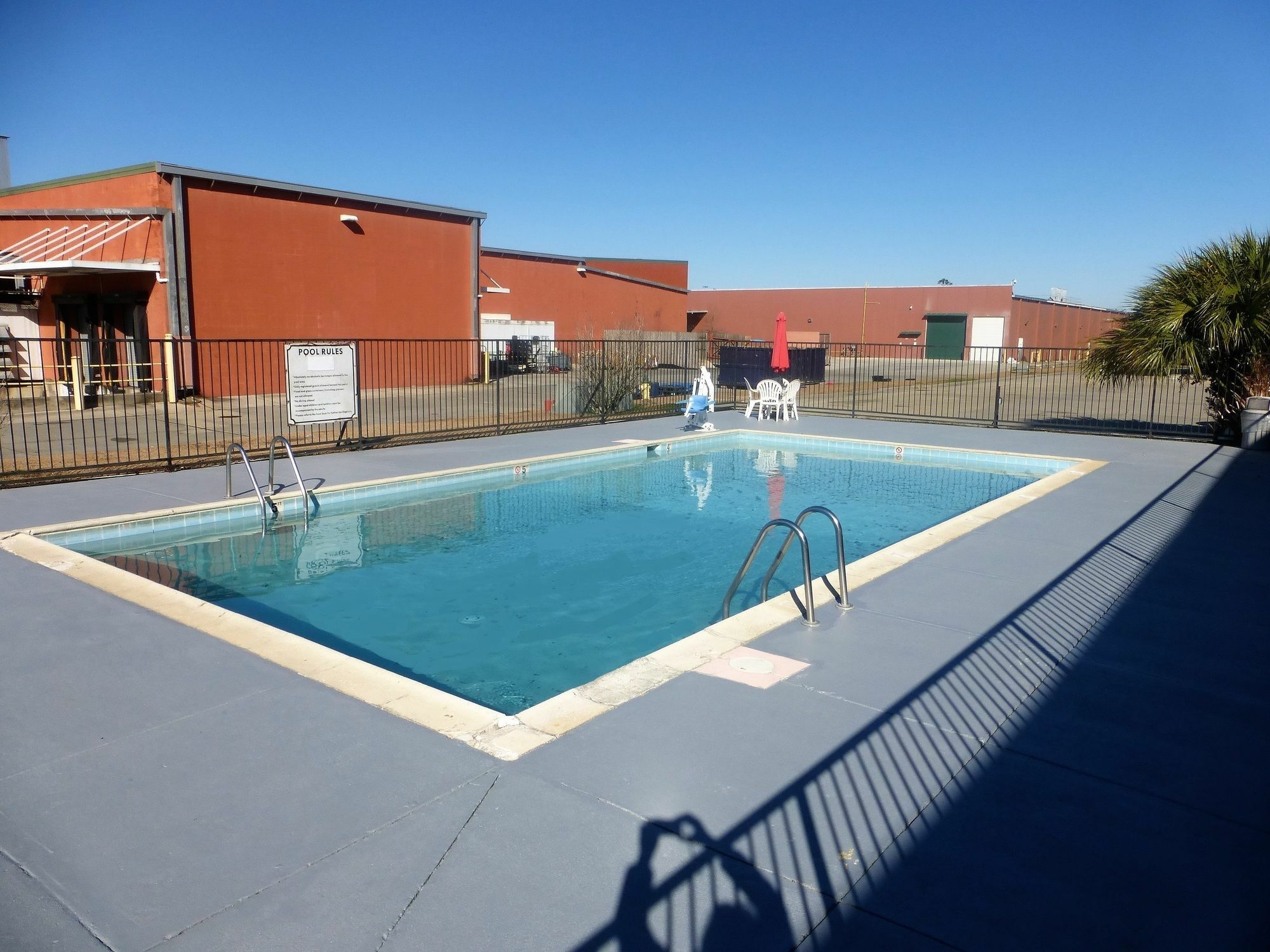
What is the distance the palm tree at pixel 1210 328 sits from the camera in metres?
13.1

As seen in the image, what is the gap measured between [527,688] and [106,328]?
20.0 metres

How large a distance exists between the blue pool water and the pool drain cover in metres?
1.46

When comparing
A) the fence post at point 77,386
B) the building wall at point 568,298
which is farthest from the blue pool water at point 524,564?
the building wall at point 568,298

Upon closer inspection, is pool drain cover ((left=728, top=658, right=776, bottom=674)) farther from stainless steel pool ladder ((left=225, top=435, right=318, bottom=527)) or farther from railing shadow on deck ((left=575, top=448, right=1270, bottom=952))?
stainless steel pool ladder ((left=225, top=435, right=318, bottom=527))

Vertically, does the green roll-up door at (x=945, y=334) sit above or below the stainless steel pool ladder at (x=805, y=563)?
above

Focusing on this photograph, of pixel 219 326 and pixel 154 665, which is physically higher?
pixel 219 326

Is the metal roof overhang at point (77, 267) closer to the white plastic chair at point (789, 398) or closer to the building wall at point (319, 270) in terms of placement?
the building wall at point (319, 270)

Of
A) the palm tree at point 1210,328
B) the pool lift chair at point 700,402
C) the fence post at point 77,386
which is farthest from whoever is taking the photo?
the fence post at point 77,386

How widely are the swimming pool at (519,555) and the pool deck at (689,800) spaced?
1606 mm

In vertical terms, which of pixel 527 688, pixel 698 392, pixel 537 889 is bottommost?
pixel 527 688

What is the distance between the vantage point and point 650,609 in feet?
24.0

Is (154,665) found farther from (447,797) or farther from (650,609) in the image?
(650,609)

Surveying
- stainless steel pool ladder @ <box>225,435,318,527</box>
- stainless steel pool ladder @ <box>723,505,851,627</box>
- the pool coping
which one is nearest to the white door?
the pool coping

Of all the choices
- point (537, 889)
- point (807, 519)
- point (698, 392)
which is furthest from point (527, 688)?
point (698, 392)
